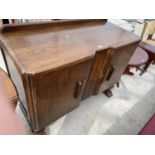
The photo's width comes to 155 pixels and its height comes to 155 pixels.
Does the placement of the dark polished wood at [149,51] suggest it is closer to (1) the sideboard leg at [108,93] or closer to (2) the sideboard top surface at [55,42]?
(1) the sideboard leg at [108,93]

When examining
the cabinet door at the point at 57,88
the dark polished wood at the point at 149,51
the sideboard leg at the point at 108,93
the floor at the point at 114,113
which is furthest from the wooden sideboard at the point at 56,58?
the dark polished wood at the point at 149,51

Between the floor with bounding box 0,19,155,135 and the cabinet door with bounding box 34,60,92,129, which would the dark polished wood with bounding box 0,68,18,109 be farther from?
the floor with bounding box 0,19,155,135

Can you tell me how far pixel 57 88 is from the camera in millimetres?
804

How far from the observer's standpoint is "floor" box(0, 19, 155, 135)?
126 cm

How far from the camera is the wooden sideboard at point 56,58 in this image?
2.16 feet

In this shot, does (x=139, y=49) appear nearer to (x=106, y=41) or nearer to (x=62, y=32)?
(x=106, y=41)

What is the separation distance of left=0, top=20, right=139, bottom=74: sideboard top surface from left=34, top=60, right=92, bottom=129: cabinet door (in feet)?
0.17

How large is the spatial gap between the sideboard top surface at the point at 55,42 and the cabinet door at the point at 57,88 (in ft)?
0.17

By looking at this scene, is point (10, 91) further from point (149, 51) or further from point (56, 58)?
point (149, 51)

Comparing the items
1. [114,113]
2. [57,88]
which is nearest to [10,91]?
[57,88]

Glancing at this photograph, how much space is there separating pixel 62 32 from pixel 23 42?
292 mm

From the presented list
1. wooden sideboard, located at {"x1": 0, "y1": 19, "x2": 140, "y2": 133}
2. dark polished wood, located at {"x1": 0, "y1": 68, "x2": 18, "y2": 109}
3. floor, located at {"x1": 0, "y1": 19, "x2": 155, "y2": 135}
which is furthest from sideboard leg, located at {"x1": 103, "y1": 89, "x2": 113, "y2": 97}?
dark polished wood, located at {"x1": 0, "y1": 68, "x2": 18, "y2": 109}
